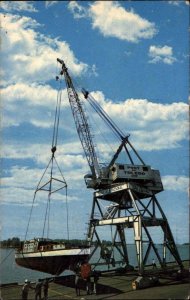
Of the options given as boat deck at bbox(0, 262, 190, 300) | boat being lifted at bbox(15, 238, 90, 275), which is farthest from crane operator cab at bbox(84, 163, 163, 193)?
boat deck at bbox(0, 262, 190, 300)

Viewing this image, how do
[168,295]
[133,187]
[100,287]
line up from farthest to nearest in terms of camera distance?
[133,187]
[100,287]
[168,295]

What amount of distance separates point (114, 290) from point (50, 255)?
12.1 metres

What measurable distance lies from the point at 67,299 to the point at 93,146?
21.8m

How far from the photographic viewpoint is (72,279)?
109 feet

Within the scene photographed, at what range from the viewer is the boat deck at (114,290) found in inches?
1017

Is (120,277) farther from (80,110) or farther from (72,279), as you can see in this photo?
(80,110)

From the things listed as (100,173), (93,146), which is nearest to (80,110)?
(93,146)

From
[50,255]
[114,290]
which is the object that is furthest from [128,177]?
[114,290]

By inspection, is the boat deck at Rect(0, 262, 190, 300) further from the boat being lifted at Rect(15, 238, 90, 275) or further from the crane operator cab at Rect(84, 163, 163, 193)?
the crane operator cab at Rect(84, 163, 163, 193)

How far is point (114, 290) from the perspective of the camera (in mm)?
28578

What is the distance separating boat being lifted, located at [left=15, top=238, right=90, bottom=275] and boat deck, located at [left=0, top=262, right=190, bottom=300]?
3181mm

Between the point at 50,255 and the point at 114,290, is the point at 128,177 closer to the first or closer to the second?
the point at 50,255

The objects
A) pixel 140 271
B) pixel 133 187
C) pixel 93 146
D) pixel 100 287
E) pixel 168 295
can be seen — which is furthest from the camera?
pixel 93 146

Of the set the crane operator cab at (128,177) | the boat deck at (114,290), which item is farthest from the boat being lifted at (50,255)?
the crane operator cab at (128,177)
